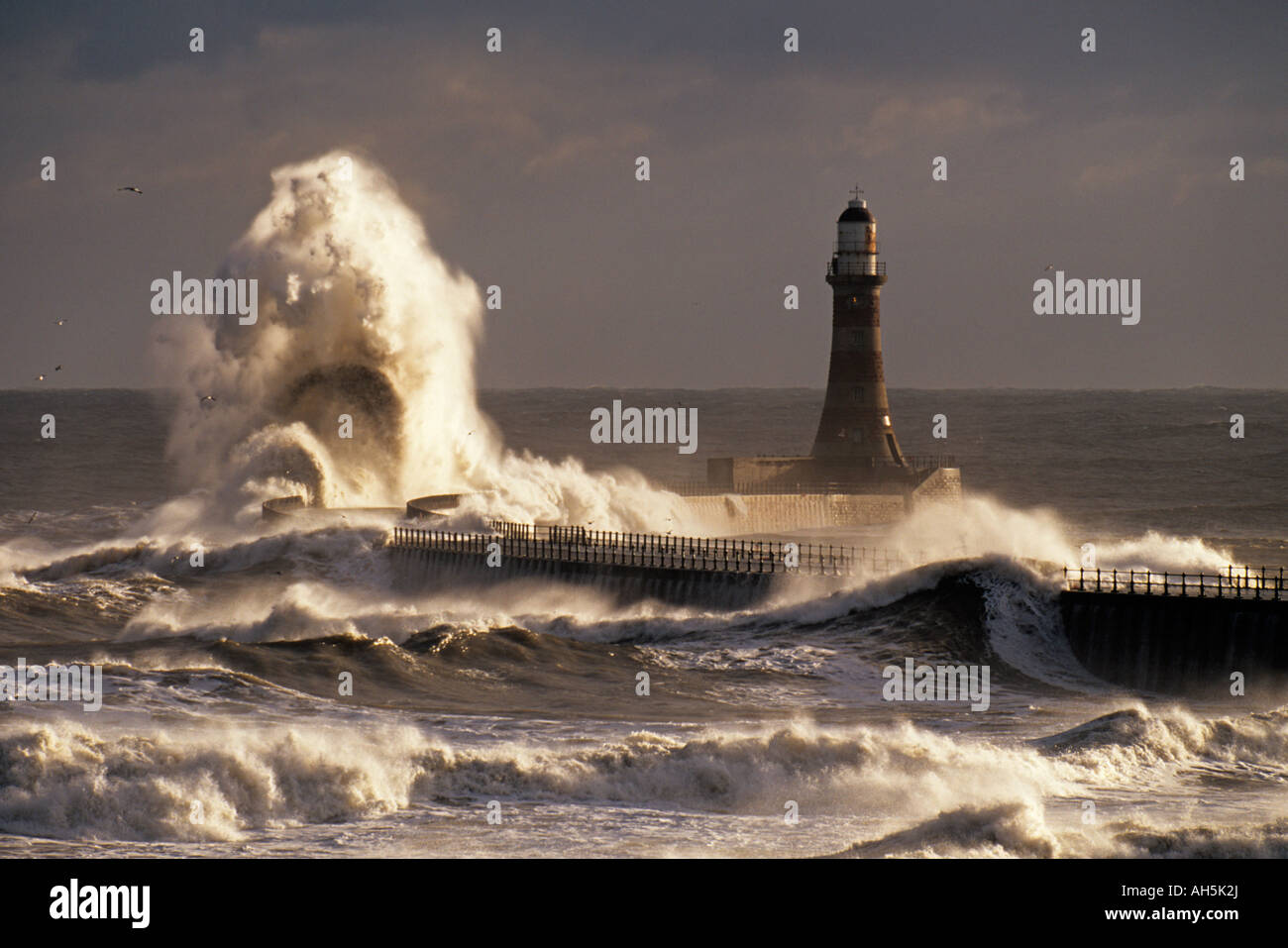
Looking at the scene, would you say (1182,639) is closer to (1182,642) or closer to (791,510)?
(1182,642)

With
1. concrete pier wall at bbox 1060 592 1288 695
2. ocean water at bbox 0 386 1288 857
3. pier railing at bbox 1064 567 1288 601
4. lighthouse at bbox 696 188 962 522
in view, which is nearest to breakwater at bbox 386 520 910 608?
ocean water at bbox 0 386 1288 857

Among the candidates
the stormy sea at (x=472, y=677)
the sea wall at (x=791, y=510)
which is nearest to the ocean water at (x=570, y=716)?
the stormy sea at (x=472, y=677)

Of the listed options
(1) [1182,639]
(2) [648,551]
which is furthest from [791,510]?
(1) [1182,639]

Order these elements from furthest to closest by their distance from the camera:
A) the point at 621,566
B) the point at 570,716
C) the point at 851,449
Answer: the point at 851,449 < the point at 621,566 < the point at 570,716

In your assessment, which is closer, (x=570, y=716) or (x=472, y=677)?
(x=570, y=716)

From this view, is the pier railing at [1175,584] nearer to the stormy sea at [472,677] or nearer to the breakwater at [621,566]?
the stormy sea at [472,677]

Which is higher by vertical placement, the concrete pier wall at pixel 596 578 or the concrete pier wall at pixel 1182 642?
the concrete pier wall at pixel 596 578
